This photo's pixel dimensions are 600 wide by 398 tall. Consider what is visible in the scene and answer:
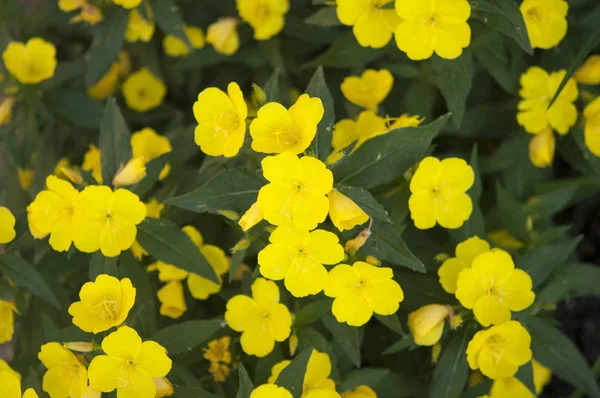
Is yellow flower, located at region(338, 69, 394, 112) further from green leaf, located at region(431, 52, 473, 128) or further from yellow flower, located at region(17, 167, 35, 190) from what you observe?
yellow flower, located at region(17, 167, 35, 190)

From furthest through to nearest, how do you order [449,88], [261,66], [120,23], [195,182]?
[261,66] < [120,23] < [195,182] < [449,88]

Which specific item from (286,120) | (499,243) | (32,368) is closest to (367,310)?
(286,120)

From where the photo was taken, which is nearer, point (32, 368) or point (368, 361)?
point (32, 368)

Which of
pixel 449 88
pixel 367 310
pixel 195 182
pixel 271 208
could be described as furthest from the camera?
pixel 195 182

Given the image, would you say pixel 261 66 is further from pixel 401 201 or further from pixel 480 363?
pixel 480 363

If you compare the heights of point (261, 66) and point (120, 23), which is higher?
point (120, 23)

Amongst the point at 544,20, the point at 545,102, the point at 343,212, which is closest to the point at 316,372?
the point at 343,212

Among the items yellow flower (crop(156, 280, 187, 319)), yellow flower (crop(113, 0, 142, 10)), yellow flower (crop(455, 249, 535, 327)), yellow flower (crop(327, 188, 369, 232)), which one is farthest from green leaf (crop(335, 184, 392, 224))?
yellow flower (crop(113, 0, 142, 10))
